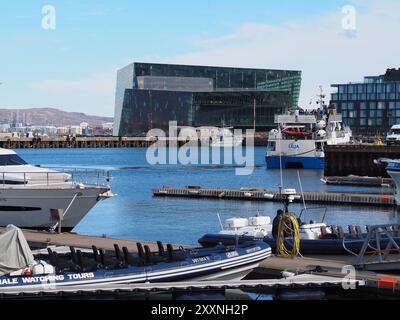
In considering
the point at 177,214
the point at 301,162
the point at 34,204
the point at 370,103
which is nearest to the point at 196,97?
the point at 370,103

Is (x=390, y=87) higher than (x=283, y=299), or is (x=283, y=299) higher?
(x=390, y=87)

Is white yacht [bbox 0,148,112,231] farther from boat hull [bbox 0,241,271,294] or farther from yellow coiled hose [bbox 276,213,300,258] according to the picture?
boat hull [bbox 0,241,271,294]

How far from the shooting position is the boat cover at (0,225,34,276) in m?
16.6

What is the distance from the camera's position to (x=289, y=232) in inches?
850

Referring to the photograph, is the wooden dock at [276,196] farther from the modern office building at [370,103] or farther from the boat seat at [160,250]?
the modern office building at [370,103]

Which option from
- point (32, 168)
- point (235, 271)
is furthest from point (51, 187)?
point (235, 271)

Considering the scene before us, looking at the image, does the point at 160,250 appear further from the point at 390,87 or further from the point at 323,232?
the point at 390,87

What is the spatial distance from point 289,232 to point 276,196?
29.7 meters

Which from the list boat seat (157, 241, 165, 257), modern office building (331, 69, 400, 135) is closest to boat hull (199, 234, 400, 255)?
boat seat (157, 241, 165, 257)

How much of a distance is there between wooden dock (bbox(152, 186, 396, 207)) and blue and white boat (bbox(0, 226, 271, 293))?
1168 inches

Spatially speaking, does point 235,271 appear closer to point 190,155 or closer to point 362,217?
point 362,217

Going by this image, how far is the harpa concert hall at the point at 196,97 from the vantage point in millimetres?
182250

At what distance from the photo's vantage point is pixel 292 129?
92.4m
